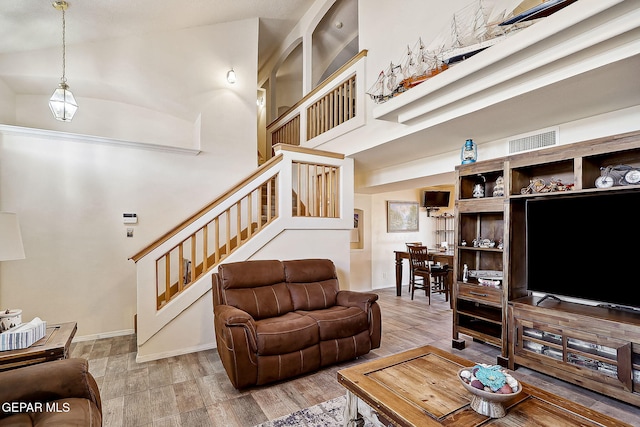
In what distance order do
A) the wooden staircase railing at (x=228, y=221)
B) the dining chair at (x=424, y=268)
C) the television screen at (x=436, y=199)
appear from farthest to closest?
1. the television screen at (x=436, y=199)
2. the dining chair at (x=424, y=268)
3. the wooden staircase railing at (x=228, y=221)

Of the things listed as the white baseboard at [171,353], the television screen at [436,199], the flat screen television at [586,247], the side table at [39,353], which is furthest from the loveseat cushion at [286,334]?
the television screen at [436,199]

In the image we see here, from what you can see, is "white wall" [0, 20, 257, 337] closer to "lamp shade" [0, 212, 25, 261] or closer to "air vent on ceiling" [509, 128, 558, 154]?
"lamp shade" [0, 212, 25, 261]

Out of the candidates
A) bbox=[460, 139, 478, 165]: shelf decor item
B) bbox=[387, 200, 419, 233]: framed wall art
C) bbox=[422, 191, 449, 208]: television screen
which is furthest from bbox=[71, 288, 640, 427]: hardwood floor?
bbox=[422, 191, 449, 208]: television screen

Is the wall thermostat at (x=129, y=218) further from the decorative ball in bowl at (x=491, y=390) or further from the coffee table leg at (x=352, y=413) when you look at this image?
the decorative ball in bowl at (x=491, y=390)

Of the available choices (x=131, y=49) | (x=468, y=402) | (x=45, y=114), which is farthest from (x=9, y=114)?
(x=468, y=402)

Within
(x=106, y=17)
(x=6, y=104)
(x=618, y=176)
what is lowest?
(x=618, y=176)

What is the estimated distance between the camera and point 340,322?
2.99 m

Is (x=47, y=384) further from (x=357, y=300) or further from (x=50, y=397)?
(x=357, y=300)

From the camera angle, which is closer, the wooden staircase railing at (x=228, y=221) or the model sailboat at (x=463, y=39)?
the model sailboat at (x=463, y=39)

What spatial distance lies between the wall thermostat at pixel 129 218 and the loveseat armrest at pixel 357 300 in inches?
114

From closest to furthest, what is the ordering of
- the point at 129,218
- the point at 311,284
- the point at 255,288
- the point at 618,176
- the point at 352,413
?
the point at 352,413
the point at 618,176
the point at 255,288
the point at 311,284
the point at 129,218

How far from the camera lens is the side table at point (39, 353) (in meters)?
1.79

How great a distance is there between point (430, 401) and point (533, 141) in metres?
2.84

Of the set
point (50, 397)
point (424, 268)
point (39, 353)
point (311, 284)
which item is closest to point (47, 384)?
point (50, 397)
